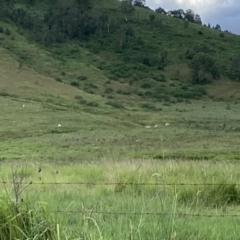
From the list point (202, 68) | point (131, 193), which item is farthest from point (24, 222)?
point (202, 68)

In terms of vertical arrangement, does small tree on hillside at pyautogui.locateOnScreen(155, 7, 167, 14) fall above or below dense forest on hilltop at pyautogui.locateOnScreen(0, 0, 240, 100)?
above

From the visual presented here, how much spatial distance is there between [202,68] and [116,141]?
58.8m

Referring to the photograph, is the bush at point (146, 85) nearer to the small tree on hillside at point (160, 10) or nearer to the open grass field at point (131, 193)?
the open grass field at point (131, 193)

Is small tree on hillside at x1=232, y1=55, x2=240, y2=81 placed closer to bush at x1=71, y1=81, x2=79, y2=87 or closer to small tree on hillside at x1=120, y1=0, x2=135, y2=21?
bush at x1=71, y1=81, x2=79, y2=87

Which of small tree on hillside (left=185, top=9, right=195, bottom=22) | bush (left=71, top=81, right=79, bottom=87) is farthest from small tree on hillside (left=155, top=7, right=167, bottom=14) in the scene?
bush (left=71, top=81, right=79, bottom=87)

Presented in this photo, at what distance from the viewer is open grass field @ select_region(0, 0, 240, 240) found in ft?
18.1

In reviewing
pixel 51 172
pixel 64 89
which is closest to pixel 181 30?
pixel 64 89

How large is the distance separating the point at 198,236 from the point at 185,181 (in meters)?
3.33

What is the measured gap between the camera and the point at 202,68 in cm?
8475

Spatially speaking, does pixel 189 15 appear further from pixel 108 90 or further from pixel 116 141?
pixel 116 141

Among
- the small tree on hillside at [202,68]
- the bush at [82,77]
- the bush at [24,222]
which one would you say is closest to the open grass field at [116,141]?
the bush at [24,222]

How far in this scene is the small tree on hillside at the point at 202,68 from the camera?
8400 cm

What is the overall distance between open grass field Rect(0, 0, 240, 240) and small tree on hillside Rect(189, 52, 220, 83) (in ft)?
6.22

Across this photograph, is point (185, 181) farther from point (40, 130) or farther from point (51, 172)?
point (40, 130)
